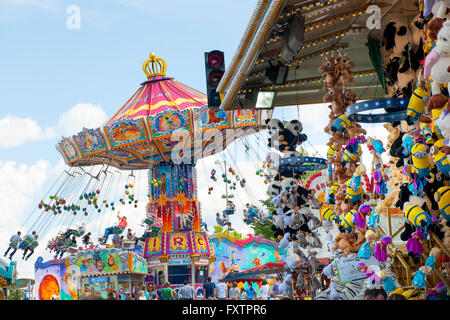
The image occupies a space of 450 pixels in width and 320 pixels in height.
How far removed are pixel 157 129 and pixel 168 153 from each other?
1.87 metres

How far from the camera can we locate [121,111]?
25.9 metres

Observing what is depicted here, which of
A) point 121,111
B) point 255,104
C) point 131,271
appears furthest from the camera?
point 121,111

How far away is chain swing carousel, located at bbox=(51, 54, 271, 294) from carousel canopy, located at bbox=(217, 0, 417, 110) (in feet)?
33.6

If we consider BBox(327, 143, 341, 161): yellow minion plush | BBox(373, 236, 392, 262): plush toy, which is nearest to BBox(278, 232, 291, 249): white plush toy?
BBox(327, 143, 341, 161): yellow minion plush

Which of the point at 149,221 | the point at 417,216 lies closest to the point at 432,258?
the point at 417,216

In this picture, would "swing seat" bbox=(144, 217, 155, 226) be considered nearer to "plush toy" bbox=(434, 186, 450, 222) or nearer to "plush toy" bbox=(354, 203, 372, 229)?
"plush toy" bbox=(354, 203, 372, 229)

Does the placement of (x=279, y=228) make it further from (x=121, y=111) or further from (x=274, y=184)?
(x=121, y=111)

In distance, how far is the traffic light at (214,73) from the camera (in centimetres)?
1395

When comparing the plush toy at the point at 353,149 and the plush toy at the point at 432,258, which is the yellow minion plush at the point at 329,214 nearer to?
the plush toy at the point at 353,149

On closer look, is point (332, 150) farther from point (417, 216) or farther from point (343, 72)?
point (417, 216)

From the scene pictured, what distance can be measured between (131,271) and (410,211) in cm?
1700

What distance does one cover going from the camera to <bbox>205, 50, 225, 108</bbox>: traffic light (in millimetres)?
13953

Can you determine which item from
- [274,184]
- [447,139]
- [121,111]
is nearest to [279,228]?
[274,184]

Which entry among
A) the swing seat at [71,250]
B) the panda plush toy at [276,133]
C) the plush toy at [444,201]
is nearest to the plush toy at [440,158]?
the plush toy at [444,201]
